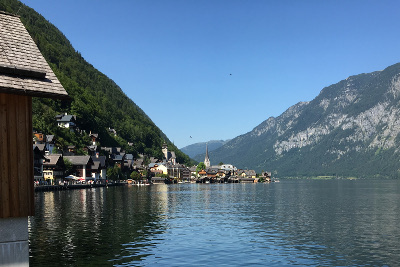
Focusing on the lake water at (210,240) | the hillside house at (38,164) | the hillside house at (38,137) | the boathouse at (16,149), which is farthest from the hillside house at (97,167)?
the boathouse at (16,149)

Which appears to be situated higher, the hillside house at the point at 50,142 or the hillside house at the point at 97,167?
the hillside house at the point at 50,142

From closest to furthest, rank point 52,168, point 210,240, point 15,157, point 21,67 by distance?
point 15,157, point 21,67, point 210,240, point 52,168

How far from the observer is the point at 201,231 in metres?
48.3

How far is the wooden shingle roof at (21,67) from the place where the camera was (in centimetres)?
1508

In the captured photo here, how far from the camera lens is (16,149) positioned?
49.6 feet

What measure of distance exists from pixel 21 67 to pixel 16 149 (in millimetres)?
2793

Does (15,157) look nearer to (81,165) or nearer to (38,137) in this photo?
(38,137)

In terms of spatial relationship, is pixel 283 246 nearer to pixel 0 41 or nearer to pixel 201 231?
pixel 201 231

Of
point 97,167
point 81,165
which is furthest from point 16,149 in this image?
point 97,167

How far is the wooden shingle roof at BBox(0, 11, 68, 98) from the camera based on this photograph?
1508 cm

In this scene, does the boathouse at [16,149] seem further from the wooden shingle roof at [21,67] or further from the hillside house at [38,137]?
the hillside house at [38,137]

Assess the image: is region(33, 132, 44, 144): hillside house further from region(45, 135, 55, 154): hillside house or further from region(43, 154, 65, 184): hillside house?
region(43, 154, 65, 184): hillside house

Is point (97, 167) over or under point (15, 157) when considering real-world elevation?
under

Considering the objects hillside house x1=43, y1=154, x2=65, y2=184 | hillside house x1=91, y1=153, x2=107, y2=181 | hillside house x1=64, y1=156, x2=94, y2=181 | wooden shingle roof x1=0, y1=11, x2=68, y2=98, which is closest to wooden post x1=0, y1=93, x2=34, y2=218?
wooden shingle roof x1=0, y1=11, x2=68, y2=98
